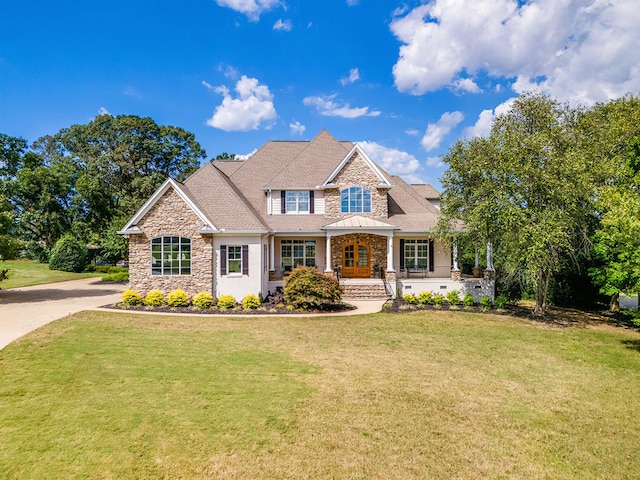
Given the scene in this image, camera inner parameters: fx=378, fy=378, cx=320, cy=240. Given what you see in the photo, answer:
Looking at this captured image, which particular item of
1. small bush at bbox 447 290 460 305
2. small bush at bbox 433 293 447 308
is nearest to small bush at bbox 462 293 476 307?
small bush at bbox 447 290 460 305

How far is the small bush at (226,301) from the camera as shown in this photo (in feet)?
59.0

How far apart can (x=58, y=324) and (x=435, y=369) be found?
13508 mm

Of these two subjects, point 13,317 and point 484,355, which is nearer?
point 484,355

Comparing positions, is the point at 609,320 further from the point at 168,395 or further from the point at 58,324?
the point at 58,324

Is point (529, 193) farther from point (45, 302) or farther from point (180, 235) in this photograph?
point (45, 302)

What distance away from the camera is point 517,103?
67.1ft

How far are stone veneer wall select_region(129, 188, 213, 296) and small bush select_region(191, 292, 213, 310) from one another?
2.30ft

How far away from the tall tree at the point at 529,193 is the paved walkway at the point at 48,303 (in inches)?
267

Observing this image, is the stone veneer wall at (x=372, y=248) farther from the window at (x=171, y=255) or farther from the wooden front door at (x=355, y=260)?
the window at (x=171, y=255)

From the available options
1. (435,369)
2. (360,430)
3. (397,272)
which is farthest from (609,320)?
(360,430)

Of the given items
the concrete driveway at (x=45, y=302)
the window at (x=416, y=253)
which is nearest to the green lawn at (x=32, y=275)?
the concrete driveway at (x=45, y=302)

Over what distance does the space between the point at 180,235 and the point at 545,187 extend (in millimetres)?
16988

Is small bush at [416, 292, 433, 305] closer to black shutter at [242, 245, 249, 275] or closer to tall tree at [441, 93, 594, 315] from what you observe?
tall tree at [441, 93, 594, 315]

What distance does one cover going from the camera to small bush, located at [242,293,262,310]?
18062 millimetres
